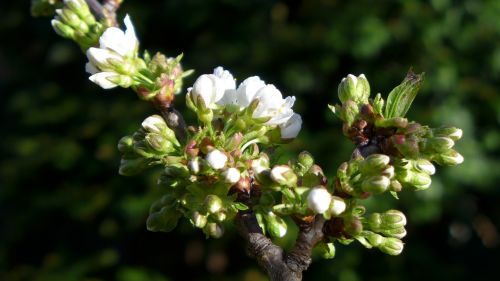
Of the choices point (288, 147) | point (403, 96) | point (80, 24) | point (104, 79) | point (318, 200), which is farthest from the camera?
point (288, 147)

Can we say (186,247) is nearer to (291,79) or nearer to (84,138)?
(84,138)

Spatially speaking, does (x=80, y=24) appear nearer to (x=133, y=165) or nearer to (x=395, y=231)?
(x=133, y=165)

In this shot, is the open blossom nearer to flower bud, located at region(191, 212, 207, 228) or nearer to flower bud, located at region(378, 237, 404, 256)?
flower bud, located at region(191, 212, 207, 228)

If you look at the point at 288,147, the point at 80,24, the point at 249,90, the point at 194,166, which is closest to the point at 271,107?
the point at 249,90

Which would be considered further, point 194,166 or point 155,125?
point 155,125

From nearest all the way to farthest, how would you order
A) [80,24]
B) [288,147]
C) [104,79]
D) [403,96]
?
1. [403,96]
2. [104,79]
3. [80,24]
4. [288,147]

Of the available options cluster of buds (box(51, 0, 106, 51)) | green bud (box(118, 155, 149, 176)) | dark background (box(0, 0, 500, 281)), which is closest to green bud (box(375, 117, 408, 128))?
green bud (box(118, 155, 149, 176))

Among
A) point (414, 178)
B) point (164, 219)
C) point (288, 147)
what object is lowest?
point (288, 147)
